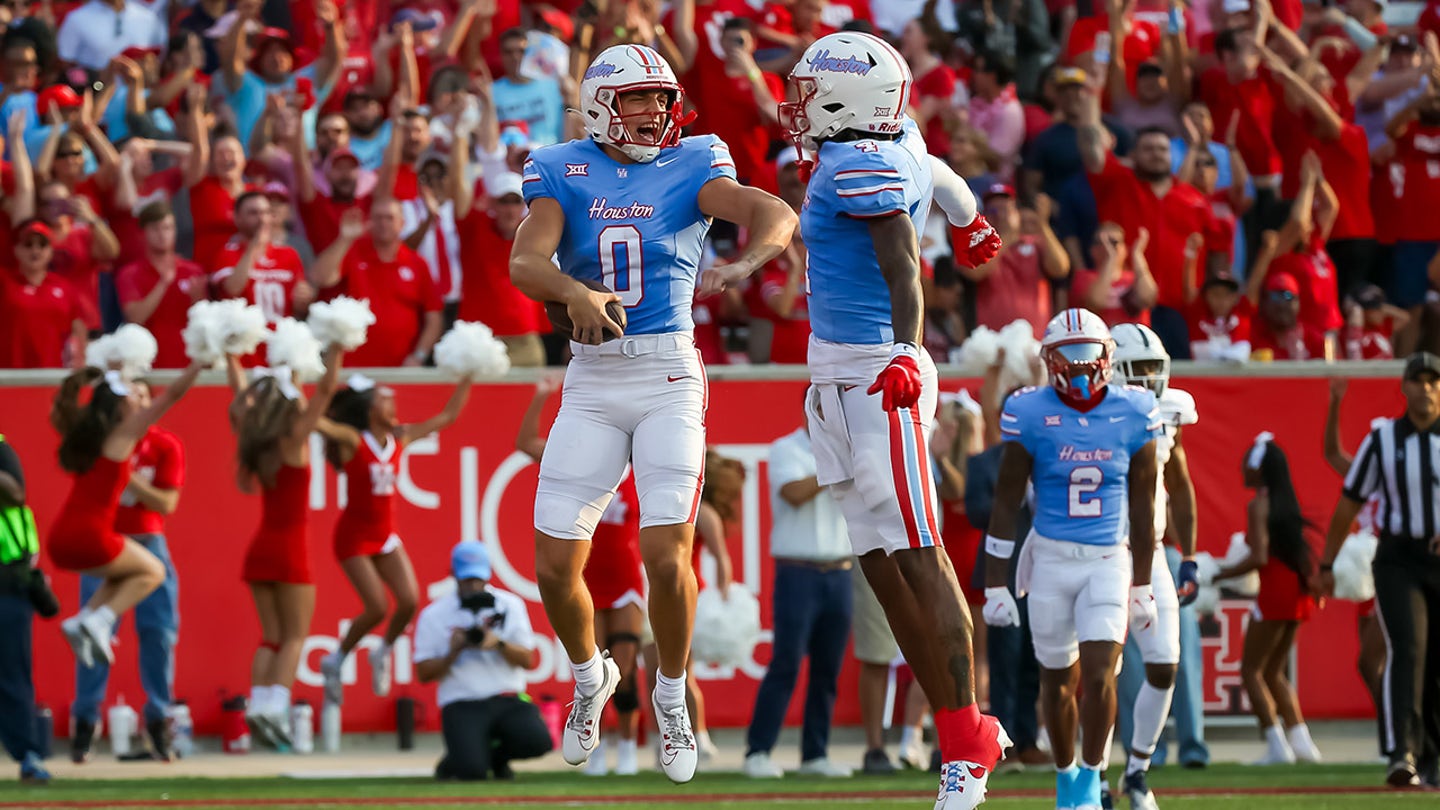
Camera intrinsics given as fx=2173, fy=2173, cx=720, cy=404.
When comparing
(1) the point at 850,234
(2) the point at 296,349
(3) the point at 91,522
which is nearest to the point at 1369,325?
(2) the point at 296,349

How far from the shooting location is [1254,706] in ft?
44.5

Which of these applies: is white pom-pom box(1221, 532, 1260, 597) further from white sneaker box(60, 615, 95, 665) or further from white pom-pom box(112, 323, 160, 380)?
white sneaker box(60, 615, 95, 665)

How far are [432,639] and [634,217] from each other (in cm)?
558

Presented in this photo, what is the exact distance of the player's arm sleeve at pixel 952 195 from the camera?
304 inches

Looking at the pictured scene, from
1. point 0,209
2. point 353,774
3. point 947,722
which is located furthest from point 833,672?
point 0,209

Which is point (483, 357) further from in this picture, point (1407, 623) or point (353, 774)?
point (1407, 623)

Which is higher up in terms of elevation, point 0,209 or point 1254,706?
point 0,209

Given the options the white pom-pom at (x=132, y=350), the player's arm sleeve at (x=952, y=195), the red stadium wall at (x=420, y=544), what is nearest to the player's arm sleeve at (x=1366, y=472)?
the red stadium wall at (x=420, y=544)

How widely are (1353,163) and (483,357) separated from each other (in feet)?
25.1

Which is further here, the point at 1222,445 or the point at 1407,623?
the point at 1222,445

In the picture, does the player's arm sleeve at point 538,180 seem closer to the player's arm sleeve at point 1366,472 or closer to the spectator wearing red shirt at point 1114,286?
the player's arm sleeve at point 1366,472

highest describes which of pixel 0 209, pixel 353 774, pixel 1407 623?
pixel 0 209

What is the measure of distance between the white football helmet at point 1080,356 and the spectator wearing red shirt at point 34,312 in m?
→ 7.32

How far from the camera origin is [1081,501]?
9.94m
